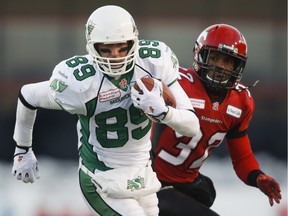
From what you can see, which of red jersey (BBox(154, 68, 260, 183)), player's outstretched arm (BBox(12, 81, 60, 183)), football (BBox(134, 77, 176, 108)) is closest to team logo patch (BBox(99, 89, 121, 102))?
football (BBox(134, 77, 176, 108))

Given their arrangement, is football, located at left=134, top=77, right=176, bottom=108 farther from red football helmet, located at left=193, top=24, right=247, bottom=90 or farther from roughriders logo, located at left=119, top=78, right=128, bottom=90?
red football helmet, located at left=193, top=24, right=247, bottom=90

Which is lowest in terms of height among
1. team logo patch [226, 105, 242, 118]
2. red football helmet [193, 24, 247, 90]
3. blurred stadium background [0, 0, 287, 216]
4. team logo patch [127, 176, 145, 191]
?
blurred stadium background [0, 0, 287, 216]

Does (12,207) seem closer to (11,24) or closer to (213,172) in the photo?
(213,172)

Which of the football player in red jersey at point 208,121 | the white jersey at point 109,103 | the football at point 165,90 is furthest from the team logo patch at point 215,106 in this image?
the football at point 165,90

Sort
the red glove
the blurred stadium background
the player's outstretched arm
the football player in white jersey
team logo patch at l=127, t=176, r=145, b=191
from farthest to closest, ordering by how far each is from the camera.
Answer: the blurred stadium background → the red glove → the player's outstretched arm → team logo patch at l=127, t=176, r=145, b=191 → the football player in white jersey

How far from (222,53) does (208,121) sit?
40 centimetres

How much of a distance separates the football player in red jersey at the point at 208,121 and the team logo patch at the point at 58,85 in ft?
3.07

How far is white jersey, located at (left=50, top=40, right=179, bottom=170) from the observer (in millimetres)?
4777

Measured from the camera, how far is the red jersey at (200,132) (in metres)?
5.45

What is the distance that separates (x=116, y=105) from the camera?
4.82m

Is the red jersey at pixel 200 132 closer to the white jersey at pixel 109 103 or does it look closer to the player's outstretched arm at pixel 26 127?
the white jersey at pixel 109 103

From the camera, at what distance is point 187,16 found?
12430 millimetres

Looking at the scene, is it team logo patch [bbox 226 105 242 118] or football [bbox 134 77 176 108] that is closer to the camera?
football [bbox 134 77 176 108]

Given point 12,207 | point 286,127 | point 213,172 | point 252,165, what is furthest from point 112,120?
point 286,127
